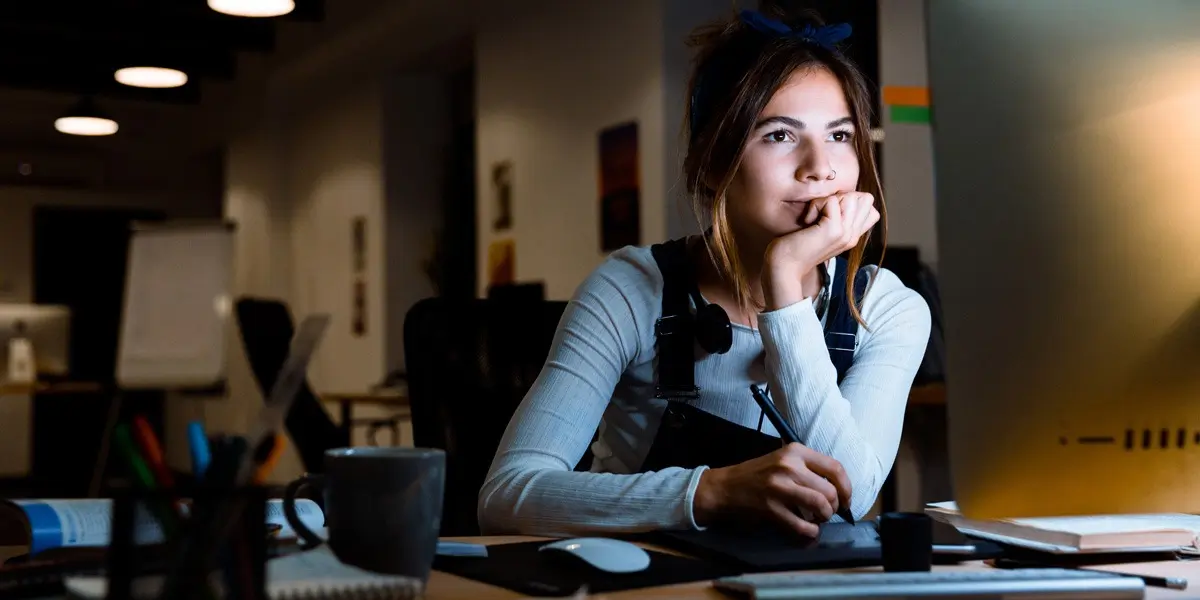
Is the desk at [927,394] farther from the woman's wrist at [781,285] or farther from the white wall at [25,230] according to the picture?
the white wall at [25,230]

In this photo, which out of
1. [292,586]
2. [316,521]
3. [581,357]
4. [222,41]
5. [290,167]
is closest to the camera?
[292,586]

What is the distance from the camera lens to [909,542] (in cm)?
82

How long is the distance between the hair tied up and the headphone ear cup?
36 cm

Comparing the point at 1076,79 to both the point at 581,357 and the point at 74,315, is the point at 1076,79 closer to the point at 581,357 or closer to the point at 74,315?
the point at 581,357

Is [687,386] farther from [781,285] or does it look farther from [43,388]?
[43,388]

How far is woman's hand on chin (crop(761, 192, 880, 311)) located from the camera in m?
1.30

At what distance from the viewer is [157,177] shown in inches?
436

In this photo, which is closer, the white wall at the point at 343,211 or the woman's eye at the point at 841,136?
the woman's eye at the point at 841,136

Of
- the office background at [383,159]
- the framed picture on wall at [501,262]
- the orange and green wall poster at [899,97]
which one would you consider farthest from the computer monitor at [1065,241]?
the framed picture on wall at [501,262]

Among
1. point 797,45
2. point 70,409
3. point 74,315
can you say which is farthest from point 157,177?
point 797,45

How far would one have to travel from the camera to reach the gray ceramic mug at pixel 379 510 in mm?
755

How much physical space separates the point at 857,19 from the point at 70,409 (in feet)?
27.8

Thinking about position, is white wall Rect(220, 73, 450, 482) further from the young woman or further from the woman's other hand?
the woman's other hand

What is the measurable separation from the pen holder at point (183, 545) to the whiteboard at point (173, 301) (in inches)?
333
